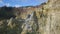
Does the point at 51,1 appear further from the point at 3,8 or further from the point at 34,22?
the point at 3,8

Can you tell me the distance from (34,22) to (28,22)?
1.80ft

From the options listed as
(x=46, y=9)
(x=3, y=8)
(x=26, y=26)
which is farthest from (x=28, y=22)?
(x=3, y=8)

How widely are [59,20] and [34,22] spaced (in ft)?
10.9

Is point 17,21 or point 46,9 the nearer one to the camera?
point 46,9

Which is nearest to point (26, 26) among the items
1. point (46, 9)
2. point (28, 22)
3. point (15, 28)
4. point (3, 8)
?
point (28, 22)

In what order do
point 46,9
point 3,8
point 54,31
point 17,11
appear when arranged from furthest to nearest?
point 17,11, point 3,8, point 46,9, point 54,31

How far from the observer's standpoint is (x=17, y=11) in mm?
21859

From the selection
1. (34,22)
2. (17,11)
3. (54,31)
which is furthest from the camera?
(17,11)

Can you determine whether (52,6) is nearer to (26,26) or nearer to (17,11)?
(26,26)

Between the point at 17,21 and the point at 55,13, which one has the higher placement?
the point at 55,13

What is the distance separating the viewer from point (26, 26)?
8.95 metres

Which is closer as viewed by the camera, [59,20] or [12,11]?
[59,20]

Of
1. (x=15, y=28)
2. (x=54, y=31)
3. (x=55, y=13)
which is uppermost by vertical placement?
(x=55, y=13)

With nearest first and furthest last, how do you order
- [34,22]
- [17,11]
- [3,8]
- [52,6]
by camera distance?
[52,6], [34,22], [3,8], [17,11]
